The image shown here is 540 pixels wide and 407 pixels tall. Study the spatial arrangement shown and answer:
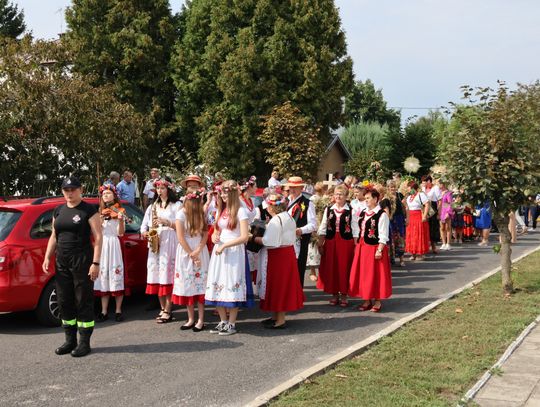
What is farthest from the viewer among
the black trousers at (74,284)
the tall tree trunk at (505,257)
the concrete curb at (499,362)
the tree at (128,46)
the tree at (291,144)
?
the tree at (128,46)

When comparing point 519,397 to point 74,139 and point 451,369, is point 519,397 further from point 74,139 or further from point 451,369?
point 74,139

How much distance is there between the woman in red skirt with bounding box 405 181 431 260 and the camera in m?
15.4

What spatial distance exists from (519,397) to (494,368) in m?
0.71

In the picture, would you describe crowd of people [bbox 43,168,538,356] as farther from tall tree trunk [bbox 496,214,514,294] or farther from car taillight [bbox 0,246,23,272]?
car taillight [bbox 0,246,23,272]

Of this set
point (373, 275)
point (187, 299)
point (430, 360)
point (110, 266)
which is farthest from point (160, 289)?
→ point (430, 360)

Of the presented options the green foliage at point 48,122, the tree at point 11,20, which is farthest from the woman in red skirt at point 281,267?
the tree at point 11,20

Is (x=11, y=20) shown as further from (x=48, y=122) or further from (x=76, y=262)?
(x=76, y=262)

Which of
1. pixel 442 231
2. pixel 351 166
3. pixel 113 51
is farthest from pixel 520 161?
pixel 351 166

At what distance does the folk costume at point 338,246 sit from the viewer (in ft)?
31.9

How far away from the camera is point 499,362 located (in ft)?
21.0

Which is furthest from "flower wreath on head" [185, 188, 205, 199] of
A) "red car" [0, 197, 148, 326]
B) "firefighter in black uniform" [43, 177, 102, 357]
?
"red car" [0, 197, 148, 326]

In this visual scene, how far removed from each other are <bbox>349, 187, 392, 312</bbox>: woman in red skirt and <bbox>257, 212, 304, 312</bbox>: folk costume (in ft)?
4.36

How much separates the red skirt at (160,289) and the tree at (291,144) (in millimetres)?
17635

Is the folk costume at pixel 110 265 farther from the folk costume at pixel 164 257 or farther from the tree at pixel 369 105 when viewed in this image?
the tree at pixel 369 105
